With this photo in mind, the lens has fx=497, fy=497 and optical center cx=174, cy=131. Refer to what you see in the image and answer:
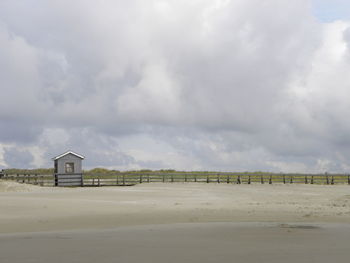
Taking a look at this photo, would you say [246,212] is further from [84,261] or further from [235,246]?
[84,261]

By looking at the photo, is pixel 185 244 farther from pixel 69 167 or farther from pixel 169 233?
pixel 69 167

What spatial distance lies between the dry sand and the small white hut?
886 inches

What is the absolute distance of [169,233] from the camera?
13.6 meters

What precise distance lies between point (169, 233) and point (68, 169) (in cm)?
3455

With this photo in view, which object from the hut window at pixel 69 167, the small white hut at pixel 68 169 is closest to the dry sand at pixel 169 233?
the small white hut at pixel 68 169

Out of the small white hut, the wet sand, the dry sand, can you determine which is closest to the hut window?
the small white hut

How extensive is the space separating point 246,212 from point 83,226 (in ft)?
23.8

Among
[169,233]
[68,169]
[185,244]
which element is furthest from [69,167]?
[185,244]

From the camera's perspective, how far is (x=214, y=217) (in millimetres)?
18406

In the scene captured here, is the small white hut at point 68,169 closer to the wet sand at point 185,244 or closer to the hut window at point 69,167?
the hut window at point 69,167

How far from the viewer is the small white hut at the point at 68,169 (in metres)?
46.0

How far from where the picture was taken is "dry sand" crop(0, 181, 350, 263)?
9.76 meters

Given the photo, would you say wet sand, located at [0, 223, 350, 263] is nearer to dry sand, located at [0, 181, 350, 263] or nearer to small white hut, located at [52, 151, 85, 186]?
dry sand, located at [0, 181, 350, 263]

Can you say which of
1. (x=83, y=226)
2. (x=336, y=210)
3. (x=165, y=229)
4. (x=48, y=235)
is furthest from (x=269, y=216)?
(x=48, y=235)
